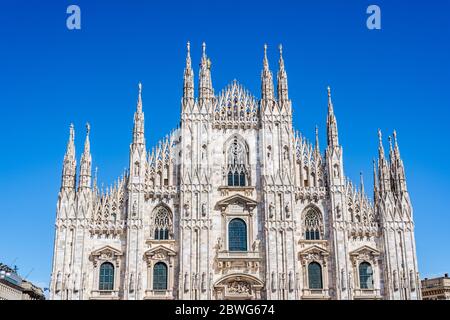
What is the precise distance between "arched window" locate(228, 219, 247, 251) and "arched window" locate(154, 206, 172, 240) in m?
4.69

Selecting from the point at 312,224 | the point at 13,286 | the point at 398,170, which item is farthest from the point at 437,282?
the point at 13,286

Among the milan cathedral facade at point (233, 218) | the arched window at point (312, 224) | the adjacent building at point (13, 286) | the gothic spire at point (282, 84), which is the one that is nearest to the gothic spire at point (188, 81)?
the milan cathedral facade at point (233, 218)

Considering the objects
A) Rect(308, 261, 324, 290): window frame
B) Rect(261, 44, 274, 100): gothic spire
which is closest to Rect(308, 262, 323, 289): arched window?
Rect(308, 261, 324, 290): window frame

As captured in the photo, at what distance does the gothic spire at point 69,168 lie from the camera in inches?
1910

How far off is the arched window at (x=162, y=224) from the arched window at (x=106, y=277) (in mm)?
4114

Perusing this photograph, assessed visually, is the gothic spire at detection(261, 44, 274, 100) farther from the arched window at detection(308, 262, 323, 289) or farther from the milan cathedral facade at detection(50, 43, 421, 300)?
the arched window at detection(308, 262, 323, 289)

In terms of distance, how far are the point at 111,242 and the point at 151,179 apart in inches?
228

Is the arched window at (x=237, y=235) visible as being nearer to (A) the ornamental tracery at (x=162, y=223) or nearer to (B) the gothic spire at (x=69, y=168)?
(A) the ornamental tracery at (x=162, y=223)

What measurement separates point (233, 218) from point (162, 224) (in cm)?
549

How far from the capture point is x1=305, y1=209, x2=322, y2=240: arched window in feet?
161

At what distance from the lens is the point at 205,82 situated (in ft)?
170

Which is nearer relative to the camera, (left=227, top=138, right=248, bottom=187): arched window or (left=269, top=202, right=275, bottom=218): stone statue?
(left=269, top=202, right=275, bottom=218): stone statue
